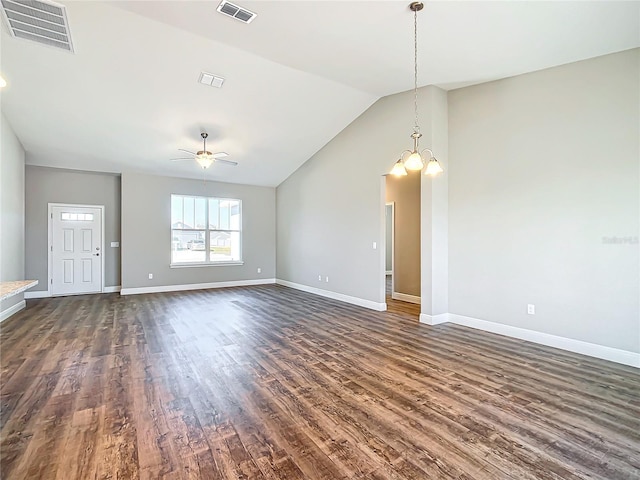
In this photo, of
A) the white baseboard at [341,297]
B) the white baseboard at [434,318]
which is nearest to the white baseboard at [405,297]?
the white baseboard at [341,297]

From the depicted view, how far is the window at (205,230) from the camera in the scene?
822cm

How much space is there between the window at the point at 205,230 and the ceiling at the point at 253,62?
1881 mm

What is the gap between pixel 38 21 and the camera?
3430 millimetres

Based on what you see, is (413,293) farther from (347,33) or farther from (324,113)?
(347,33)

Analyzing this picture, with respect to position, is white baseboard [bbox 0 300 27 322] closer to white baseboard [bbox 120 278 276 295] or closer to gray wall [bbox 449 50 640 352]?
white baseboard [bbox 120 278 276 295]

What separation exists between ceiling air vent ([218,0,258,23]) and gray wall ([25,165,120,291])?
6.10m

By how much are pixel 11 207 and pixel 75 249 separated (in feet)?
7.06

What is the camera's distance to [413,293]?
670 centimetres

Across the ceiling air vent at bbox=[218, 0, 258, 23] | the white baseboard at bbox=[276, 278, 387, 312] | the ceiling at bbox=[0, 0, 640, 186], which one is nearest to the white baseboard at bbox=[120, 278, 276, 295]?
the white baseboard at bbox=[276, 278, 387, 312]

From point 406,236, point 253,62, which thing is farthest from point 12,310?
point 406,236

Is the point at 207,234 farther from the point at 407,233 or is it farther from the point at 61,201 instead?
the point at 407,233

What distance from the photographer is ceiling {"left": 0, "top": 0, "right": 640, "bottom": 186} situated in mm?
3145

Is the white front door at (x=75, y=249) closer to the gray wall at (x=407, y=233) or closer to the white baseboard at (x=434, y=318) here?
the gray wall at (x=407, y=233)

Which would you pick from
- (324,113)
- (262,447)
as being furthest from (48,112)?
(262,447)
